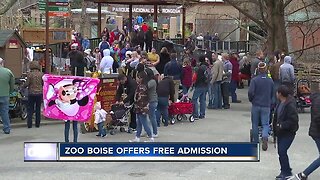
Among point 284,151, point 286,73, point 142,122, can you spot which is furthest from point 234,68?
point 284,151

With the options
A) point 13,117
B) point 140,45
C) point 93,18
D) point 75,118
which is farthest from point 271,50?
point 93,18

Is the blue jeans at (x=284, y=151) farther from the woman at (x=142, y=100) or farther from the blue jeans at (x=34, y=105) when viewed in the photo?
the blue jeans at (x=34, y=105)

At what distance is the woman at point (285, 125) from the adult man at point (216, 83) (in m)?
9.33

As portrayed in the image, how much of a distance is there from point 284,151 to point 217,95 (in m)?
10.3

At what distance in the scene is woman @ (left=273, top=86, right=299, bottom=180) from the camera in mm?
10258

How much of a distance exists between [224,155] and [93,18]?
42.5 m

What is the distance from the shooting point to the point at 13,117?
17.6 metres

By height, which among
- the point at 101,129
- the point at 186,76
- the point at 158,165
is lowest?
the point at 158,165

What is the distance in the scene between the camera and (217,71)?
19.9 m

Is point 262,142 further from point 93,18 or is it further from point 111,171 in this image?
point 93,18

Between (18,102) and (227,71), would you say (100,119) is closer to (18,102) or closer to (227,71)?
(18,102)

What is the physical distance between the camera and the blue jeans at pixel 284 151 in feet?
33.9

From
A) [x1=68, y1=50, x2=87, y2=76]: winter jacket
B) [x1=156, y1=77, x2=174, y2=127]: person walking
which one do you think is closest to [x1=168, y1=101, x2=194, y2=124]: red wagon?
[x1=156, y1=77, x2=174, y2=127]: person walking

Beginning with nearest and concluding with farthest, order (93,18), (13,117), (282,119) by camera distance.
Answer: (282,119) → (13,117) → (93,18)
